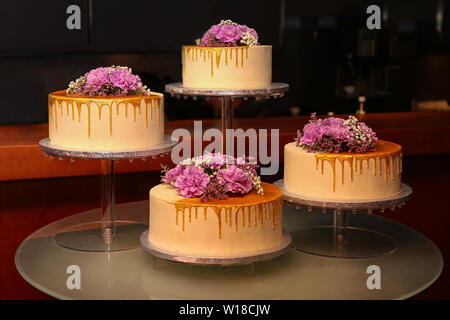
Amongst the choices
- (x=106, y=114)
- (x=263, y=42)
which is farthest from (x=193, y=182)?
(x=263, y=42)

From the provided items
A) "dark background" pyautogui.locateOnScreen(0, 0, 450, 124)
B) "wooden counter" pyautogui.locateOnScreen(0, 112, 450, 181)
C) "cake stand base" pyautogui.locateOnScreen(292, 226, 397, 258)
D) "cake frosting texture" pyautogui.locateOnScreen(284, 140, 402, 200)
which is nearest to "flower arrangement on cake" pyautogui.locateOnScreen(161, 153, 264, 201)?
"cake frosting texture" pyautogui.locateOnScreen(284, 140, 402, 200)

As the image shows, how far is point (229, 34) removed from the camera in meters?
3.11

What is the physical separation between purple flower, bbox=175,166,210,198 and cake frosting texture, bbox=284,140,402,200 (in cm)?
50

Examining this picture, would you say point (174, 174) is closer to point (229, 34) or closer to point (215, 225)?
point (215, 225)

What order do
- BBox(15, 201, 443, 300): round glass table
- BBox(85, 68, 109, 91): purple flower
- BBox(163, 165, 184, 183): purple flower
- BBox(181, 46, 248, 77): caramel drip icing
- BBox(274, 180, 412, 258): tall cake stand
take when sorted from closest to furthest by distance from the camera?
1. BBox(15, 201, 443, 300): round glass table
2. BBox(163, 165, 184, 183): purple flower
3. BBox(274, 180, 412, 258): tall cake stand
4. BBox(85, 68, 109, 91): purple flower
5. BBox(181, 46, 248, 77): caramel drip icing

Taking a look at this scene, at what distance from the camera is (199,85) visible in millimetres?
3158

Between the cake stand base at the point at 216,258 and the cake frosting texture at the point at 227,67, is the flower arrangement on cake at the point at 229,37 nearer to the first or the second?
the cake frosting texture at the point at 227,67

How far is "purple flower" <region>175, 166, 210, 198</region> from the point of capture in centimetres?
234

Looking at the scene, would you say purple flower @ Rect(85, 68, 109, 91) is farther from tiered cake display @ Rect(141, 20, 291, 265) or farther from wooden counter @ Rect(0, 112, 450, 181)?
wooden counter @ Rect(0, 112, 450, 181)

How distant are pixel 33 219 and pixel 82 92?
4.62ft

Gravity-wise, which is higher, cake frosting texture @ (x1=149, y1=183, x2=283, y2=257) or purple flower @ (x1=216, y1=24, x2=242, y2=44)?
purple flower @ (x1=216, y1=24, x2=242, y2=44)

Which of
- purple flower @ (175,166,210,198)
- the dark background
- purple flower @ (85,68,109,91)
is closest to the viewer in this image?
purple flower @ (175,166,210,198)

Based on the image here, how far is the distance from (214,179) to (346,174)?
0.55 m
